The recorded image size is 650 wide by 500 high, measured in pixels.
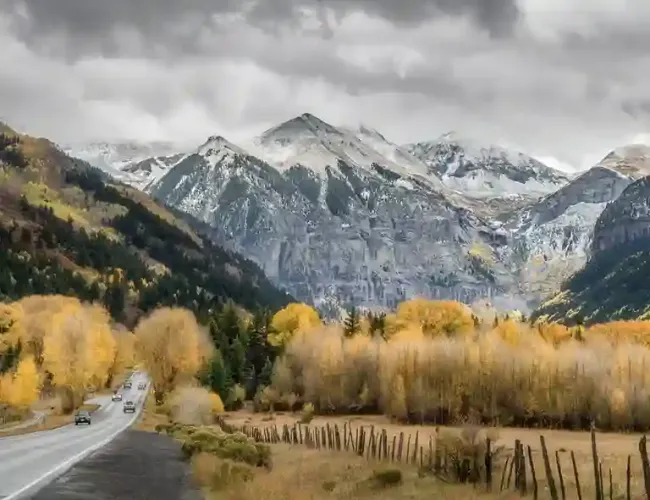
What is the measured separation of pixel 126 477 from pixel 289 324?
139871 millimetres

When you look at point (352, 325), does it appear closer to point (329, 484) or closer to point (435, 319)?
point (435, 319)

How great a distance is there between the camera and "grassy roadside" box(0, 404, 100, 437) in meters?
86.9

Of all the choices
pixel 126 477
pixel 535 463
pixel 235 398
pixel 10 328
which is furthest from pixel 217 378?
pixel 126 477

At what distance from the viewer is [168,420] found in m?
127

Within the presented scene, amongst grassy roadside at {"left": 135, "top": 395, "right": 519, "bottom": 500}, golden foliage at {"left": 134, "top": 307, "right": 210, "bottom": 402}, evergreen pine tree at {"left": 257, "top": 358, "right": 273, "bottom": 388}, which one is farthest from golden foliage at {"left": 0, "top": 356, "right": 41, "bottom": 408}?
grassy roadside at {"left": 135, "top": 395, "right": 519, "bottom": 500}

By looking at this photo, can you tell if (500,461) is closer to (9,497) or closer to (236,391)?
(9,497)

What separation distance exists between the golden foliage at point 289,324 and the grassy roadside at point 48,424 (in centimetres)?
4244

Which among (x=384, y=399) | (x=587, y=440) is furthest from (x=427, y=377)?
(x=587, y=440)

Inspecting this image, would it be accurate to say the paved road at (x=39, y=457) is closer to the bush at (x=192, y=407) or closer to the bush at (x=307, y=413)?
the bush at (x=192, y=407)

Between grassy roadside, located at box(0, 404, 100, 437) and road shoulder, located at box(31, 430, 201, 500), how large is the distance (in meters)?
20.7

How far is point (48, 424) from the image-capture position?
363 ft

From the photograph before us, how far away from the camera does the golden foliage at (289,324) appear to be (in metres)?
179

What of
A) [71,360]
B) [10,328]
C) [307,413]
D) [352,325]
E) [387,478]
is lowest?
[307,413]

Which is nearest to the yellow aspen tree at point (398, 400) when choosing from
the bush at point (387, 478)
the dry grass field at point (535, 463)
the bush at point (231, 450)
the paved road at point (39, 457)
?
the dry grass field at point (535, 463)
